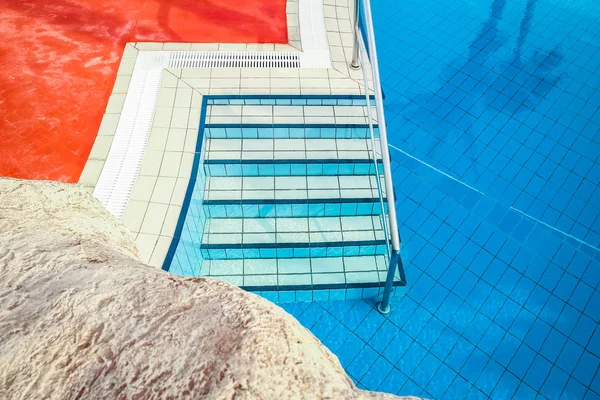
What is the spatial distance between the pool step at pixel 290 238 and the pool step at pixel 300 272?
7 centimetres

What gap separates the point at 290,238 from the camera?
17.4 feet

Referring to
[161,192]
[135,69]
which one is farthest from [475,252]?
[135,69]

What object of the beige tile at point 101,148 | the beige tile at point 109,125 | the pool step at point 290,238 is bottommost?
the pool step at point 290,238

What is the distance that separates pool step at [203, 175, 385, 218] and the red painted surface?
144 centimetres

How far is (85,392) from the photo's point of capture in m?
1.19

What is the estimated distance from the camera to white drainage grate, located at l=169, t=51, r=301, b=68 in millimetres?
6195

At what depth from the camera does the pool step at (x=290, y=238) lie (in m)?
5.23

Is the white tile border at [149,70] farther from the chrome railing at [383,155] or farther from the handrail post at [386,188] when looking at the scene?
the handrail post at [386,188]

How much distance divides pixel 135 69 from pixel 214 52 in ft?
3.21

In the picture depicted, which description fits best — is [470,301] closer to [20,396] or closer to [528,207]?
[528,207]

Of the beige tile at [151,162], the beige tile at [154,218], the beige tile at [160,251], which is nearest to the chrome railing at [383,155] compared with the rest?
the beige tile at [160,251]

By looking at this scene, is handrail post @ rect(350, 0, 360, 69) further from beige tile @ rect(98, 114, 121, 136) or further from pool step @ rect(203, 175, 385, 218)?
beige tile @ rect(98, 114, 121, 136)

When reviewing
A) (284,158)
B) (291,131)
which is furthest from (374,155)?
(291,131)

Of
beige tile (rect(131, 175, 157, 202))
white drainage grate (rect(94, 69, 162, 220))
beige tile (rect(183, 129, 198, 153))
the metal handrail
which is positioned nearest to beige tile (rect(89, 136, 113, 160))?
white drainage grate (rect(94, 69, 162, 220))
